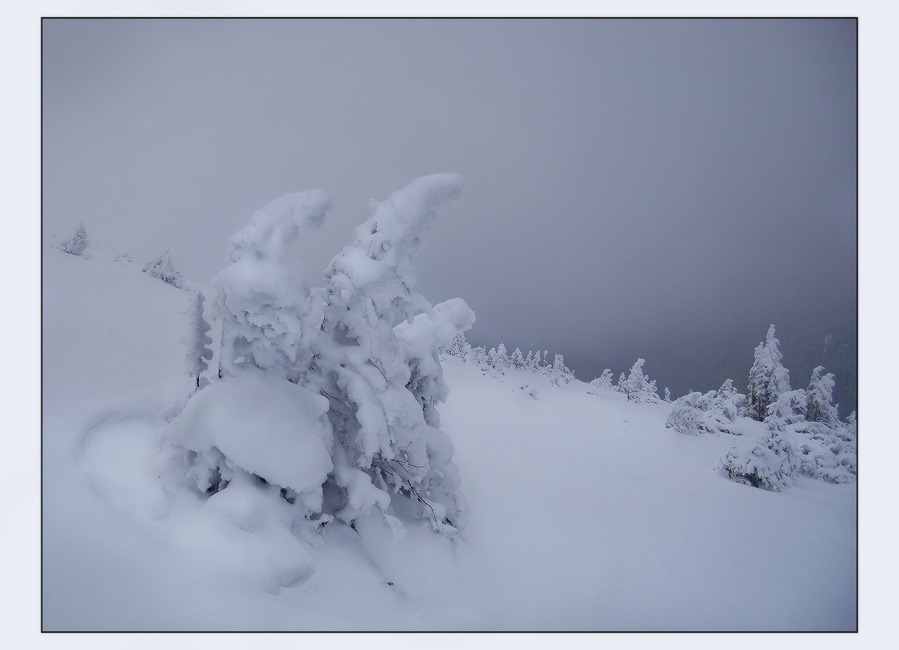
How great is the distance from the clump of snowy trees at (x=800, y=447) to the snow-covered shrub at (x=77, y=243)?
14.7 m

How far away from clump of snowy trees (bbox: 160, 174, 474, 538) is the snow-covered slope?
1.28 ft

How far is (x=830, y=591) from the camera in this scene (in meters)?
5.70

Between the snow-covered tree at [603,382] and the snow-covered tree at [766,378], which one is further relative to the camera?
the snow-covered tree at [603,382]

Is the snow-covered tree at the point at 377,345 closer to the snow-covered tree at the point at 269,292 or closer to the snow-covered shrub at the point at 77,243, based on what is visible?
the snow-covered tree at the point at 269,292

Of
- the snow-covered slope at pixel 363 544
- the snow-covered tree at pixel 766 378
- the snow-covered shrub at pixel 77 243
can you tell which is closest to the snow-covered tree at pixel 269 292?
the snow-covered slope at pixel 363 544

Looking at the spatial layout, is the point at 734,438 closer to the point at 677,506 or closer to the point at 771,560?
the point at 677,506

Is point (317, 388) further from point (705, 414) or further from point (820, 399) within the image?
point (820, 399)

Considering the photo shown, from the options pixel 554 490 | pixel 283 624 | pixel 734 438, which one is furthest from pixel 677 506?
pixel 283 624

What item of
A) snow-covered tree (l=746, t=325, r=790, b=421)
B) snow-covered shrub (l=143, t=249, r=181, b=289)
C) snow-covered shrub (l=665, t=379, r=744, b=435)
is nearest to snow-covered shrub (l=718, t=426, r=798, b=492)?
snow-covered shrub (l=665, t=379, r=744, b=435)

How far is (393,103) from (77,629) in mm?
10058

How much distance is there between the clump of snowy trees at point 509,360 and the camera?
2163 cm

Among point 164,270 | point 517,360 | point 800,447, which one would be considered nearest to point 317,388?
point 164,270

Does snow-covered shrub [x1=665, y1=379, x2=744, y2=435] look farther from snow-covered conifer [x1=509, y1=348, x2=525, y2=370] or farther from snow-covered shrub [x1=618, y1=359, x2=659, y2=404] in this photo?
snow-covered conifer [x1=509, y1=348, x2=525, y2=370]

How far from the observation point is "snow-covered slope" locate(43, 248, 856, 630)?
165 inches
